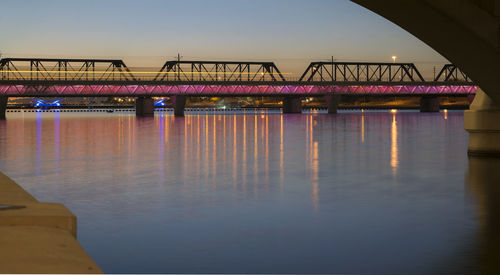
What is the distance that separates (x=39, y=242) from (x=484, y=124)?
80.1 feet

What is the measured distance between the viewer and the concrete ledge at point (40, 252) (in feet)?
22.0

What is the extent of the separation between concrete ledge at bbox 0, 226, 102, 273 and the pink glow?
133888 mm

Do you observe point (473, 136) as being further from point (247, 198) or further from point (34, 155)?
point (34, 155)

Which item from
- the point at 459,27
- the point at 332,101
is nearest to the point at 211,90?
the point at 332,101

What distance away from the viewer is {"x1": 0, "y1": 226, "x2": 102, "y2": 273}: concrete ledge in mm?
6691

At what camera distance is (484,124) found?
28750 millimetres

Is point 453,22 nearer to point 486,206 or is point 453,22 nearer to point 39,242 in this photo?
point 486,206

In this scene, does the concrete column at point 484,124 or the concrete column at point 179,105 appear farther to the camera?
the concrete column at point 179,105

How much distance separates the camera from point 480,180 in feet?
73.2

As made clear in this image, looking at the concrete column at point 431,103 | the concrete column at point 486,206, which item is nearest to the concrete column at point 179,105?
the concrete column at point 431,103

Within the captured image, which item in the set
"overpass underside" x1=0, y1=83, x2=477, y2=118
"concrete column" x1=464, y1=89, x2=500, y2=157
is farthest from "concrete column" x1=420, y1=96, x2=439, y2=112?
"concrete column" x1=464, y1=89, x2=500, y2=157

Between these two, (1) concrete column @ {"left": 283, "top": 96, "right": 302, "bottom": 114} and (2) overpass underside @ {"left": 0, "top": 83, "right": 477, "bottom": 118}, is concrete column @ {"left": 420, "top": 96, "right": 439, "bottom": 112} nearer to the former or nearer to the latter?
(2) overpass underside @ {"left": 0, "top": 83, "right": 477, "bottom": 118}

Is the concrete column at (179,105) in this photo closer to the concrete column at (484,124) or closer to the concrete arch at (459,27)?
the concrete column at (484,124)

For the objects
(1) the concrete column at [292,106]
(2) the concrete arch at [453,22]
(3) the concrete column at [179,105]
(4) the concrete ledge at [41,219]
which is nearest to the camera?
(4) the concrete ledge at [41,219]
